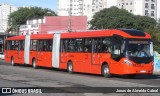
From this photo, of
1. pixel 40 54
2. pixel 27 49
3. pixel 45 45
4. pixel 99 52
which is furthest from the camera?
pixel 27 49

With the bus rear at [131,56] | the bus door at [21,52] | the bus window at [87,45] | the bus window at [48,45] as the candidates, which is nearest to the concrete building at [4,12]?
the bus door at [21,52]

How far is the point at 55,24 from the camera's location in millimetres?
110500

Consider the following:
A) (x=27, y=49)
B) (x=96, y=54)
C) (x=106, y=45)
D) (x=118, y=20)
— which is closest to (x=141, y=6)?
(x=118, y=20)

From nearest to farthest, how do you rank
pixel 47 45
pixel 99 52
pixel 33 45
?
pixel 99 52 → pixel 47 45 → pixel 33 45

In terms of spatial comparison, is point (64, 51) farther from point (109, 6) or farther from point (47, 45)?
point (109, 6)

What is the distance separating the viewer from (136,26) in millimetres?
105000

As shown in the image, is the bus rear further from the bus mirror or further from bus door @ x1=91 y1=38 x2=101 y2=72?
bus door @ x1=91 y1=38 x2=101 y2=72

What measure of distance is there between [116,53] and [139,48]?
4.34 feet

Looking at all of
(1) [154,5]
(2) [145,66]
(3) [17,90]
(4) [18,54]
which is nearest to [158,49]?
(4) [18,54]

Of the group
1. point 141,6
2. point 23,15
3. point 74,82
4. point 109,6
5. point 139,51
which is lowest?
point 74,82

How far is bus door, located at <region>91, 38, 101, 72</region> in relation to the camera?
2505 centimetres

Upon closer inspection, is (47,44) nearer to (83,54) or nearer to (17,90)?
(83,54)

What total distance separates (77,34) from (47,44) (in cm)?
518

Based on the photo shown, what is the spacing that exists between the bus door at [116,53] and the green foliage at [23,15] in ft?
341
